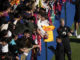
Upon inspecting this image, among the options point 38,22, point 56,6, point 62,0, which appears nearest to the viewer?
point 38,22

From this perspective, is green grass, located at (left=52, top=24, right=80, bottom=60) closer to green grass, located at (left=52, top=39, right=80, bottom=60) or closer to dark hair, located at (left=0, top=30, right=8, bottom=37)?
green grass, located at (left=52, top=39, right=80, bottom=60)

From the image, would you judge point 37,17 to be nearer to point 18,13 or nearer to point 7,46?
point 18,13

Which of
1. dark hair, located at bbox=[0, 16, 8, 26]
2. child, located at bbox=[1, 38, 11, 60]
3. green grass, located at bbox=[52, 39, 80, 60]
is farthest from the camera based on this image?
green grass, located at bbox=[52, 39, 80, 60]

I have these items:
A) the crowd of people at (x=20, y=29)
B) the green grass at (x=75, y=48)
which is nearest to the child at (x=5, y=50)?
the crowd of people at (x=20, y=29)

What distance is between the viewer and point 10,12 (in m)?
5.70

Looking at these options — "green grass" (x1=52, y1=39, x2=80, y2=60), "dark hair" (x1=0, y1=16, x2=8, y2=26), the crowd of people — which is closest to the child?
the crowd of people

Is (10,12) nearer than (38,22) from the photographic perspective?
Yes

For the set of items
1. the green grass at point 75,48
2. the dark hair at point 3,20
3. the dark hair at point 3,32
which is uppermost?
the dark hair at point 3,20

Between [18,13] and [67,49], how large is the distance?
311 centimetres

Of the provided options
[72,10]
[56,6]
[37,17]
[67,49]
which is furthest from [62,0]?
[37,17]

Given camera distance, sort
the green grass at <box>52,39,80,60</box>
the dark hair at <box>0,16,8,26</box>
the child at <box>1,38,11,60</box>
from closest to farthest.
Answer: the child at <box>1,38,11,60</box> → the dark hair at <box>0,16,8,26</box> → the green grass at <box>52,39,80,60</box>

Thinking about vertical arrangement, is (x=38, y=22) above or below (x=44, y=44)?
above

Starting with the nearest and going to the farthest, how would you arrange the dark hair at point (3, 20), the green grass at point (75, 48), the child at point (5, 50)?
the child at point (5, 50) → the dark hair at point (3, 20) → the green grass at point (75, 48)

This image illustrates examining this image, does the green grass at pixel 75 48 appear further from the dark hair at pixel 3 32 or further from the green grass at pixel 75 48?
the dark hair at pixel 3 32
